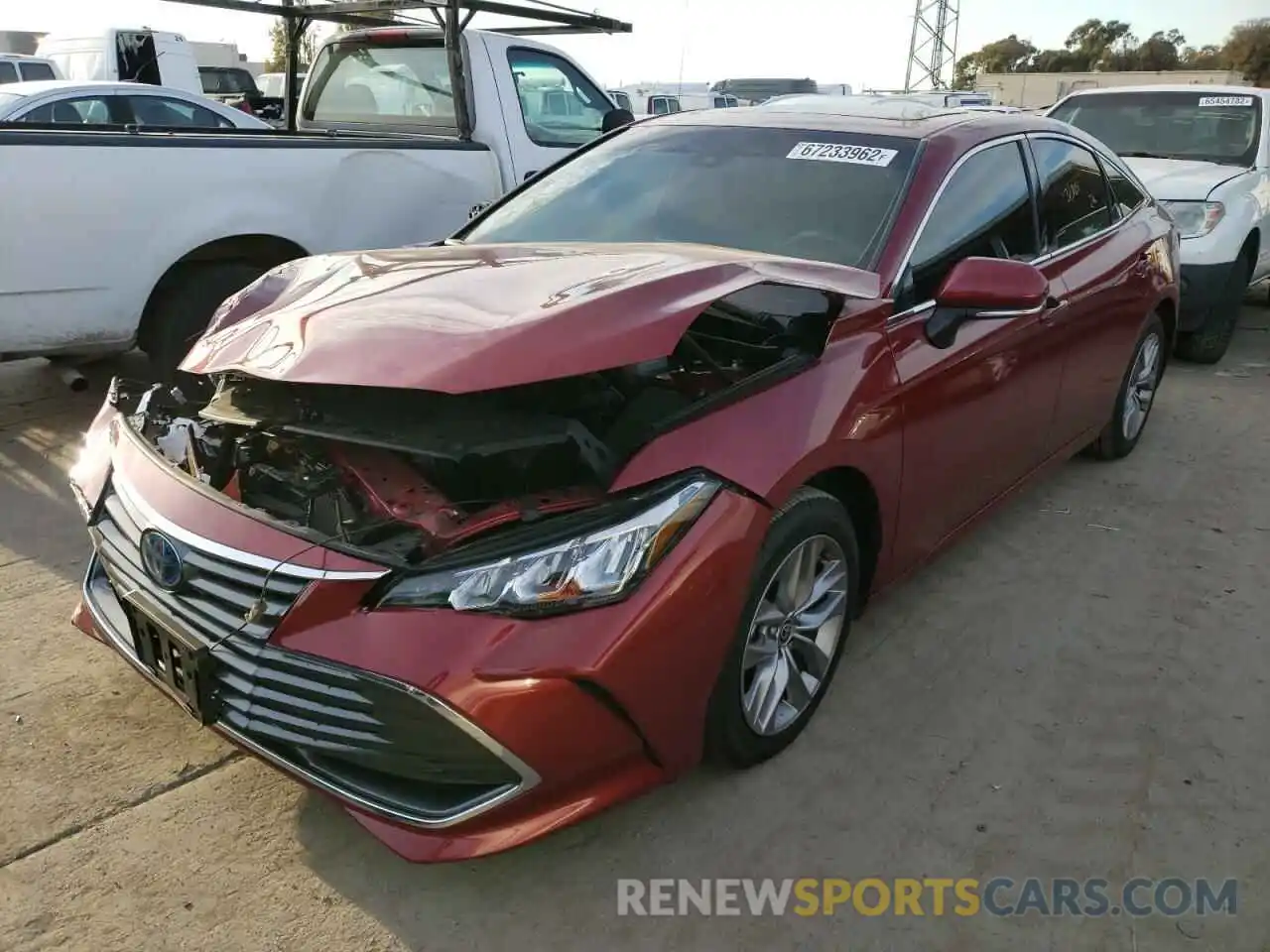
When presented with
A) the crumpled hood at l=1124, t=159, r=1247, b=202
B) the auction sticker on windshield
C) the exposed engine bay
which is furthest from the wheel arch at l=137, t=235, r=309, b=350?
the crumpled hood at l=1124, t=159, r=1247, b=202

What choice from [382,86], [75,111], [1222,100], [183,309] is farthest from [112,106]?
[1222,100]

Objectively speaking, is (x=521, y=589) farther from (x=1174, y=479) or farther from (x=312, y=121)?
(x=312, y=121)

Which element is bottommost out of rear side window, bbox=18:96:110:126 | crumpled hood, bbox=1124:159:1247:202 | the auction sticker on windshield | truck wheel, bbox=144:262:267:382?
truck wheel, bbox=144:262:267:382

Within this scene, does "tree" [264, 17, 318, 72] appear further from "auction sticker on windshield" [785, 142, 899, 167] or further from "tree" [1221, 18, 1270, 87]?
"tree" [1221, 18, 1270, 87]

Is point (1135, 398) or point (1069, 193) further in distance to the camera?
point (1135, 398)

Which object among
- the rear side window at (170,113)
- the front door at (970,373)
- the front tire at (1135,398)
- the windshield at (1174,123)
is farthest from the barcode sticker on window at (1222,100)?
the rear side window at (170,113)

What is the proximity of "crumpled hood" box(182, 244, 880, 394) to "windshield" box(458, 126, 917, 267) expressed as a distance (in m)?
0.29

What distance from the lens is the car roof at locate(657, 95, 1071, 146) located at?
3.52 metres

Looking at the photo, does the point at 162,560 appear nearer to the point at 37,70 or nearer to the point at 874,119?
the point at 874,119

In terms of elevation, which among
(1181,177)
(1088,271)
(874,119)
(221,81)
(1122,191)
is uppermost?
(874,119)

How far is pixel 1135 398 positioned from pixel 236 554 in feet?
14.7

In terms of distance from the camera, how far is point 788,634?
2754 mm

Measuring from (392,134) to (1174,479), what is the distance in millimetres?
4901

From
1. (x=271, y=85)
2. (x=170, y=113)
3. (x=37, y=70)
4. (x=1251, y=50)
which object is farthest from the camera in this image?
(x=1251, y=50)
